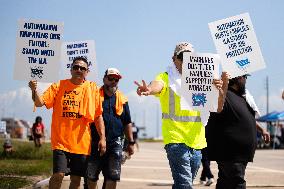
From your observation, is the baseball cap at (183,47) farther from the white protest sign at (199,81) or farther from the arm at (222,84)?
the arm at (222,84)

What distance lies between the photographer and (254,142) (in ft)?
21.1

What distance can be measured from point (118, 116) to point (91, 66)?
1.35 metres

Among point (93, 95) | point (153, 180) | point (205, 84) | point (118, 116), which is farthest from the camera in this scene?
point (153, 180)

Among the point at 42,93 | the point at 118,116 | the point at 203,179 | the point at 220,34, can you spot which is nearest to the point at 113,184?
the point at 118,116

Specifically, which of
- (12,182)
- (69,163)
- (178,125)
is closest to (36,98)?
(69,163)

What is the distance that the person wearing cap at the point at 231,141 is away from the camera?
6.24 m

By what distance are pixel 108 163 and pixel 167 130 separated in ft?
5.76

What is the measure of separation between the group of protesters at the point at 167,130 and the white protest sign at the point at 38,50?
25cm

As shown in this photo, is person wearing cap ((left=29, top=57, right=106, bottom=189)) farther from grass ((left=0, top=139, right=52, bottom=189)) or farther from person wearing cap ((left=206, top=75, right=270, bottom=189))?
grass ((left=0, top=139, right=52, bottom=189))

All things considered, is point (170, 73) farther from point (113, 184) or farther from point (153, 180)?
point (153, 180)

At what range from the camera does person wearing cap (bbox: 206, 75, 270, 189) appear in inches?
246

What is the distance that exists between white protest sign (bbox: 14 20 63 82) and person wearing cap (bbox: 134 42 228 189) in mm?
1673

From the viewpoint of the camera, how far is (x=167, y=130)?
5.86 m

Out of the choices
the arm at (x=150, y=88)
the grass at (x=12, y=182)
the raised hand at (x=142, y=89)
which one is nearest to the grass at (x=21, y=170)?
the grass at (x=12, y=182)
